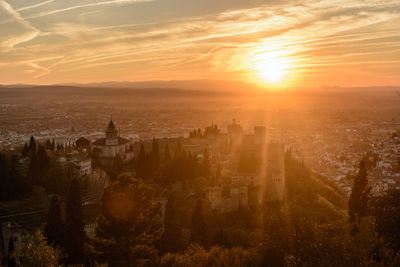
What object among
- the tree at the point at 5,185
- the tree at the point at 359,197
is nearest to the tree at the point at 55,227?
the tree at the point at 5,185

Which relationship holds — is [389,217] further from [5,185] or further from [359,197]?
[5,185]

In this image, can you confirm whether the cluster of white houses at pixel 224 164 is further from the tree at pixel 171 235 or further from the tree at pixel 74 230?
the tree at pixel 74 230

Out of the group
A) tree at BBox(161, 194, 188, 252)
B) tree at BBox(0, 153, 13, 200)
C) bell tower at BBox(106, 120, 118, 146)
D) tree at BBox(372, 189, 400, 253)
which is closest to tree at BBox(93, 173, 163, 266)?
tree at BBox(161, 194, 188, 252)

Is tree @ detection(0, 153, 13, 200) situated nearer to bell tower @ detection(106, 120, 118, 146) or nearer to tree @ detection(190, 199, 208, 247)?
bell tower @ detection(106, 120, 118, 146)

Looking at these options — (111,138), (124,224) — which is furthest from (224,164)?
(124,224)

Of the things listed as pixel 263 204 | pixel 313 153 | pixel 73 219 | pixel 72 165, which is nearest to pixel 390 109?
pixel 313 153

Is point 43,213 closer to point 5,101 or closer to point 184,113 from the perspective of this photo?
point 184,113
